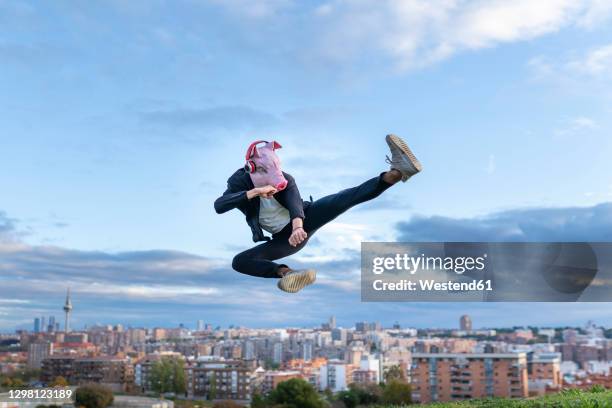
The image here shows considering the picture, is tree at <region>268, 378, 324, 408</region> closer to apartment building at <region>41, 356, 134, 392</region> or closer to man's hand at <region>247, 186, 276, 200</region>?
apartment building at <region>41, 356, 134, 392</region>

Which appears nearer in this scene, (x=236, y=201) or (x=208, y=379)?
(x=236, y=201)

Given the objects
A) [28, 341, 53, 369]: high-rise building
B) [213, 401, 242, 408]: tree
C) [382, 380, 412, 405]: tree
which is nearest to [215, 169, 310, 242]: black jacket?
[382, 380, 412, 405]: tree

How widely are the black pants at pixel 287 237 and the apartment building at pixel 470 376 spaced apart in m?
33.5

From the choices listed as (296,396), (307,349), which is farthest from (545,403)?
(307,349)

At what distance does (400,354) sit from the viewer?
57469 mm

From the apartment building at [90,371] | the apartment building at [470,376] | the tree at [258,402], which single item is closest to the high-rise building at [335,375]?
the tree at [258,402]

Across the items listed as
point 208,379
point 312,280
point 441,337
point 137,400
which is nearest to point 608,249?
point 312,280

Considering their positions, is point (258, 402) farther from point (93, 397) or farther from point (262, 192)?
point (262, 192)

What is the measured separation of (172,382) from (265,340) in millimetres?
23984

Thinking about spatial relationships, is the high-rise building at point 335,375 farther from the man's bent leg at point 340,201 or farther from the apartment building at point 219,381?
the man's bent leg at point 340,201

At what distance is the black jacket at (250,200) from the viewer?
4707mm

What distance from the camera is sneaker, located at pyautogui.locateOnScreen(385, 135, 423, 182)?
4.55m

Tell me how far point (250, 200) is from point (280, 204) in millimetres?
196

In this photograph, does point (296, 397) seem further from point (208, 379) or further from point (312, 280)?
point (312, 280)
